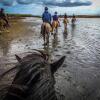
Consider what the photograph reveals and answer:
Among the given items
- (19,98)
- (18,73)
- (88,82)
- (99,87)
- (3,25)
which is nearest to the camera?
(19,98)

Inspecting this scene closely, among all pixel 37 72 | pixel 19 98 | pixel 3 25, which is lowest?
pixel 3 25

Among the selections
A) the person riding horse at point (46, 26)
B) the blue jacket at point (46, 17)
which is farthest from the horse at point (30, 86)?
the blue jacket at point (46, 17)

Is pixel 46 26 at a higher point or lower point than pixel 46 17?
lower

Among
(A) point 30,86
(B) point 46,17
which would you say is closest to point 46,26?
(B) point 46,17

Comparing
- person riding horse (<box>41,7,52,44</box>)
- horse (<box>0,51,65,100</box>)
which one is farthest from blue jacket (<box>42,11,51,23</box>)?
horse (<box>0,51,65,100</box>)

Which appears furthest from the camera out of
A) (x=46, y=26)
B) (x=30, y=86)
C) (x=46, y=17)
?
(x=46, y=17)

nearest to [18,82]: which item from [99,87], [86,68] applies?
[99,87]

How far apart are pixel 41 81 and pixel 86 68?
6449mm

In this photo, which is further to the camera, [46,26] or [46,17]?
[46,17]

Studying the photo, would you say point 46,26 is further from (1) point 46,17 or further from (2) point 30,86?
(2) point 30,86

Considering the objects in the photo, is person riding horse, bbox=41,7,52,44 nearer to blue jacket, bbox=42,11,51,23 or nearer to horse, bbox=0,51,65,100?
blue jacket, bbox=42,11,51,23

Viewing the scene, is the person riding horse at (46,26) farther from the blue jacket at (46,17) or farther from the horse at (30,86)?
the horse at (30,86)

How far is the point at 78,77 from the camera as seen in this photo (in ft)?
22.7

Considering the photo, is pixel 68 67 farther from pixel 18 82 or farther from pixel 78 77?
pixel 18 82
